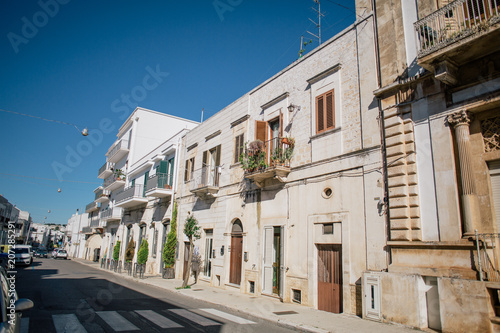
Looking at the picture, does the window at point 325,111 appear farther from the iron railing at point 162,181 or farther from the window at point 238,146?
the iron railing at point 162,181

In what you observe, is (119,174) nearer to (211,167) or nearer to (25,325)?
(211,167)

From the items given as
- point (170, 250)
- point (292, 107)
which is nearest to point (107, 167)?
point (170, 250)

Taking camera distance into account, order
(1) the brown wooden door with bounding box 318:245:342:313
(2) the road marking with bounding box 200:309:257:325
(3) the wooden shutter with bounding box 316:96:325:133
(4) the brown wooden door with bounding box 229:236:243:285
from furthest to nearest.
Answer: (4) the brown wooden door with bounding box 229:236:243:285 → (3) the wooden shutter with bounding box 316:96:325:133 → (1) the brown wooden door with bounding box 318:245:342:313 → (2) the road marking with bounding box 200:309:257:325

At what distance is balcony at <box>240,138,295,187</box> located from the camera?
41.7 ft

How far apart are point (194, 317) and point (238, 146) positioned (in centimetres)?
945

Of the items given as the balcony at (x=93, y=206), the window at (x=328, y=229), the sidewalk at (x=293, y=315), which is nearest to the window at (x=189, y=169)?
the sidewalk at (x=293, y=315)

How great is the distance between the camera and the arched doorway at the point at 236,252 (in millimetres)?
14883

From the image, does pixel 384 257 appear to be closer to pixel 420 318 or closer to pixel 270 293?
pixel 420 318

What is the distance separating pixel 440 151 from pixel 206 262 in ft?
42.6

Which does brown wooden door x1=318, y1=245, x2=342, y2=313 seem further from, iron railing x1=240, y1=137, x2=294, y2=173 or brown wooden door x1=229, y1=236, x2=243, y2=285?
brown wooden door x1=229, y1=236, x2=243, y2=285

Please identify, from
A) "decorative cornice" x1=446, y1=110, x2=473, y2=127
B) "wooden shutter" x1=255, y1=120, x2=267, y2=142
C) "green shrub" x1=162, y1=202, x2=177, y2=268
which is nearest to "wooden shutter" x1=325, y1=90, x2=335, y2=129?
"wooden shutter" x1=255, y1=120, x2=267, y2=142

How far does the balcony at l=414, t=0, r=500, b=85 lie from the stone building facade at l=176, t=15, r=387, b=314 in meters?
2.26

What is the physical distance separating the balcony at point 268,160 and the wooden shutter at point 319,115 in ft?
4.42

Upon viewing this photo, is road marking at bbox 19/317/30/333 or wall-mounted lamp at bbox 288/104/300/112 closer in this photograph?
road marking at bbox 19/317/30/333
